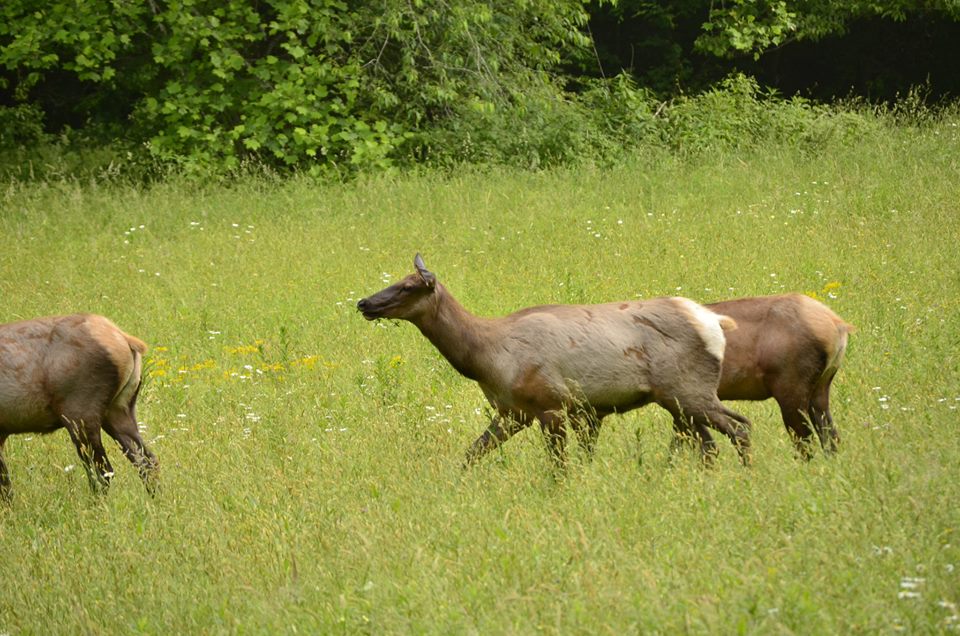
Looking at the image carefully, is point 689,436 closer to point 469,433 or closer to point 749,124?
point 469,433

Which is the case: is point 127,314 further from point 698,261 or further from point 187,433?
point 698,261

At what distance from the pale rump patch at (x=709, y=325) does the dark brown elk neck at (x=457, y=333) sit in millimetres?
1183

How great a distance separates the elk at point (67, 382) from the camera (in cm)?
751

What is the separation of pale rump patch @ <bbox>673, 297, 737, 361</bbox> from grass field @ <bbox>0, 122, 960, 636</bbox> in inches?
24.2

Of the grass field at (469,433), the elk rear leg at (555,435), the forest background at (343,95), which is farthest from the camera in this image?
the forest background at (343,95)

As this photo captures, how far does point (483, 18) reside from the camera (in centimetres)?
1759

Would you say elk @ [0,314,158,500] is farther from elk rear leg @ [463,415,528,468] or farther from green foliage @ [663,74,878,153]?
green foliage @ [663,74,878,153]

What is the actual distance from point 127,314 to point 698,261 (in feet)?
18.2

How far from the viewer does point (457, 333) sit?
7402mm

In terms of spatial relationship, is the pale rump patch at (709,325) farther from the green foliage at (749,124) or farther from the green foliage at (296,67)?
the green foliage at (296,67)

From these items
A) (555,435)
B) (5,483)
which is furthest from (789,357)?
(5,483)

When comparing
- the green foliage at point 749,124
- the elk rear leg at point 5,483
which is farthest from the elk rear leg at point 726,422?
the green foliage at point 749,124

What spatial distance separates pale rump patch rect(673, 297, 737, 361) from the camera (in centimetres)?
718

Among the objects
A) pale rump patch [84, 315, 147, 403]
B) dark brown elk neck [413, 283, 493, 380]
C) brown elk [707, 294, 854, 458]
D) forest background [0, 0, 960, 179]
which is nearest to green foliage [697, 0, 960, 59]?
forest background [0, 0, 960, 179]
